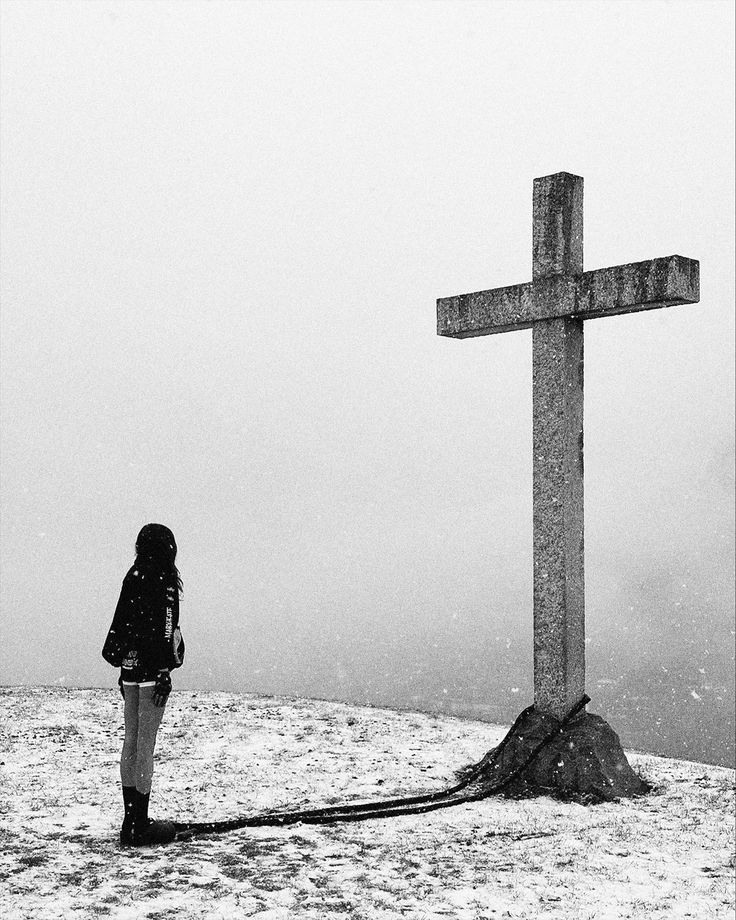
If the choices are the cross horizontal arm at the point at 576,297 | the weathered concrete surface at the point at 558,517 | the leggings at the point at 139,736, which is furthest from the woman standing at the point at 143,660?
the cross horizontal arm at the point at 576,297

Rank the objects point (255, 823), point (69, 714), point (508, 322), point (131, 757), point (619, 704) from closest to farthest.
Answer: point (131, 757), point (255, 823), point (508, 322), point (69, 714), point (619, 704)

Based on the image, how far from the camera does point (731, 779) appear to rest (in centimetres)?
995

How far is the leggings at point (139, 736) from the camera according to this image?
6.61m

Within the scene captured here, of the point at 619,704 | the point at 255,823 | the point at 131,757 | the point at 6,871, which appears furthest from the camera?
the point at 619,704

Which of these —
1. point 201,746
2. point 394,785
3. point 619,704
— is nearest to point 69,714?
point 201,746

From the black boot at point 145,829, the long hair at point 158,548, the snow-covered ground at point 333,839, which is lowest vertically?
the snow-covered ground at point 333,839

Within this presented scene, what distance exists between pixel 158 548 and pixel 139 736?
1.23 metres

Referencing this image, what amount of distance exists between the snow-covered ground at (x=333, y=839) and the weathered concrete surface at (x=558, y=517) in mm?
1221

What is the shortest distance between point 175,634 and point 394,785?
307 centimetres

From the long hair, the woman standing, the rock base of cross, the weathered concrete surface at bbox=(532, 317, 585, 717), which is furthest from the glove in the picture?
the weathered concrete surface at bbox=(532, 317, 585, 717)

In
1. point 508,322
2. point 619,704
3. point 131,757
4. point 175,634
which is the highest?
point 508,322

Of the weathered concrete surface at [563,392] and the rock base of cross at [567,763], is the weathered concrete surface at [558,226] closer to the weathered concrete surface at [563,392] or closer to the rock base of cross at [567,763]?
the weathered concrete surface at [563,392]

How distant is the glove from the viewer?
6520mm

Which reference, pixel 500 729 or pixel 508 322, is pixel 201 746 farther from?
pixel 508 322
